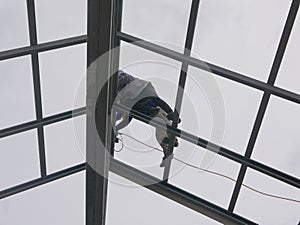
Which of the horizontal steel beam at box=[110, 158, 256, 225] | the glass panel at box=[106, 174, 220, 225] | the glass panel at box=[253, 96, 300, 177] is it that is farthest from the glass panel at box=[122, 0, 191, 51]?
the glass panel at box=[106, 174, 220, 225]

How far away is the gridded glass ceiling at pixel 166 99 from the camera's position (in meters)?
5.70

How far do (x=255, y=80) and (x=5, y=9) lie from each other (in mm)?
2830

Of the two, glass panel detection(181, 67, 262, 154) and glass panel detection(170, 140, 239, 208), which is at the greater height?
glass panel detection(181, 67, 262, 154)

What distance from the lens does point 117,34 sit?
5.82 metres

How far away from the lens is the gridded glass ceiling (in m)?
5.70

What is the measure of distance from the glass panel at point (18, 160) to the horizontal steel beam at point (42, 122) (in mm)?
568

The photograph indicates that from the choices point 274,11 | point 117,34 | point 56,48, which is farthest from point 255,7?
point 56,48

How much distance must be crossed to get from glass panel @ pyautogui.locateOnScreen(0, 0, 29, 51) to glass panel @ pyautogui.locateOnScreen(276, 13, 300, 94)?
103 inches

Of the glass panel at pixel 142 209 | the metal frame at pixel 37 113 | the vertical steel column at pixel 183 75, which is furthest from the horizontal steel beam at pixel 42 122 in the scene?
the glass panel at pixel 142 209

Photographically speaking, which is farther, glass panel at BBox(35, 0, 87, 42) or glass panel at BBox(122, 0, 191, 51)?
glass panel at BBox(35, 0, 87, 42)

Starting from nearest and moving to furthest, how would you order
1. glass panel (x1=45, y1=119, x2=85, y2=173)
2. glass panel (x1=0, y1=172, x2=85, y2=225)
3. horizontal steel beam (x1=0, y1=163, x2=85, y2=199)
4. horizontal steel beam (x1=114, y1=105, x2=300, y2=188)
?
horizontal steel beam (x1=114, y1=105, x2=300, y2=188) < horizontal steel beam (x1=0, y1=163, x2=85, y2=199) < glass panel (x1=45, y1=119, x2=85, y2=173) < glass panel (x1=0, y1=172, x2=85, y2=225)

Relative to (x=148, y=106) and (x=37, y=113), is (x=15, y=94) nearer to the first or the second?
(x=37, y=113)

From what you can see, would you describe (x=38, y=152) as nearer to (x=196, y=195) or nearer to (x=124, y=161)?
(x=124, y=161)

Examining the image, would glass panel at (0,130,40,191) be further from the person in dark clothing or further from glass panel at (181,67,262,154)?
glass panel at (181,67,262,154)
